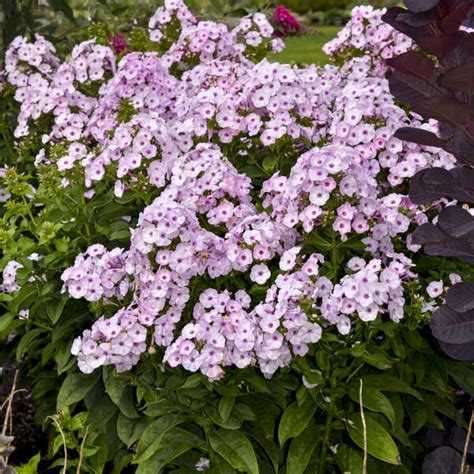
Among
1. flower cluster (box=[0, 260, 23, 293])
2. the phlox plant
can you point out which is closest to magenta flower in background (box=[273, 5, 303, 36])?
the phlox plant

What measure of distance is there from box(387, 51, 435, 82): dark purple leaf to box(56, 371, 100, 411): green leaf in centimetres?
154

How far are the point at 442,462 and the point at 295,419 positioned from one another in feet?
1.93

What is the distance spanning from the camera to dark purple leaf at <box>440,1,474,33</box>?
7.20ft

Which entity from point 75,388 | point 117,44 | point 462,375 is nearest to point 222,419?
point 75,388

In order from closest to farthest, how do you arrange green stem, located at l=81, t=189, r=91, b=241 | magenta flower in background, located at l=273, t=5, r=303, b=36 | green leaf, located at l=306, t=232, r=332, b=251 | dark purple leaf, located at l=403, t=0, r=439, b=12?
1. dark purple leaf, located at l=403, t=0, r=439, b=12
2. green leaf, located at l=306, t=232, r=332, b=251
3. green stem, located at l=81, t=189, r=91, b=241
4. magenta flower in background, located at l=273, t=5, r=303, b=36

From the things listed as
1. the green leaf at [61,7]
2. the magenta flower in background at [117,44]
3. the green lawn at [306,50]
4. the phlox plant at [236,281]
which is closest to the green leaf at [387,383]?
the phlox plant at [236,281]

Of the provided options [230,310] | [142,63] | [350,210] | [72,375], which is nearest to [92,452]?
[72,375]

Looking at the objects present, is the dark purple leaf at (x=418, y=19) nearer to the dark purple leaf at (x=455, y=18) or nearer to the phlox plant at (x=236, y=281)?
the dark purple leaf at (x=455, y=18)

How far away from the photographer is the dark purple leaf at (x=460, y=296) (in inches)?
96.8

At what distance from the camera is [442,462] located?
10.2 ft

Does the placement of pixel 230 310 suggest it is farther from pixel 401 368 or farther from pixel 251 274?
pixel 401 368

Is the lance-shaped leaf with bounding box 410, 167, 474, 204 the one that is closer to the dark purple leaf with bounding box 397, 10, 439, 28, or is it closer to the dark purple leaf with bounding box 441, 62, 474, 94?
the dark purple leaf with bounding box 441, 62, 474, 94

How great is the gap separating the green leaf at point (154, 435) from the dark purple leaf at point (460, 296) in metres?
0.92

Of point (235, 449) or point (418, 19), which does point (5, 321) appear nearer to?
point (235, 449)
